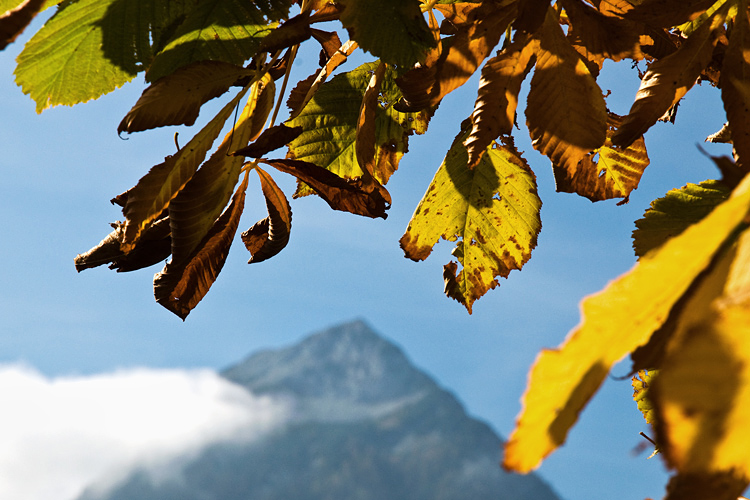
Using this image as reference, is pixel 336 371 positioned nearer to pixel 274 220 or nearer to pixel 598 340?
pixel 274 220

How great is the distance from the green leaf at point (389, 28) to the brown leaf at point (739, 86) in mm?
261

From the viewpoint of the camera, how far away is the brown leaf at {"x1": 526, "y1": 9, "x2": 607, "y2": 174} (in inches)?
23.2

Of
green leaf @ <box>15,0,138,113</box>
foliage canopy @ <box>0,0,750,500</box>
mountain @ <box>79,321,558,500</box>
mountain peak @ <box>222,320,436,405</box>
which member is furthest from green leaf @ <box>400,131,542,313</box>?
mountain peak @ <box>222,320,436,405</box>

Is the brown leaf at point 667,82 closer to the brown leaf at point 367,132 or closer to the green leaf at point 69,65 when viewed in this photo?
the brown leaf at point 367,132

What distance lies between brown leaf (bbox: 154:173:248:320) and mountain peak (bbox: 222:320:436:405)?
52548 millimetres

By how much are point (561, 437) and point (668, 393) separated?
0.18ft

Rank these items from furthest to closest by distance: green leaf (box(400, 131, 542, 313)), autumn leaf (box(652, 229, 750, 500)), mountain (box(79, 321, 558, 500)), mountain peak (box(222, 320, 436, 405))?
mountain peak (box(222, 320, 436, 405))
mountain (box(79, 321, 558, 500))
green leaf (box(400, 131, 542, 313))
autumn leaf (box(652, 229, 750, 500))

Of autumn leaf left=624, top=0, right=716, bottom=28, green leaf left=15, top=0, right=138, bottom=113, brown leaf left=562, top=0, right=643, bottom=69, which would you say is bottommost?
autumn leaf left=624, top=0, right=716, bottom=28

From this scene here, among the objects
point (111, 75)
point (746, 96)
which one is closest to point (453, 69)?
point (746, 96)

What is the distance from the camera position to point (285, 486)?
46062mm

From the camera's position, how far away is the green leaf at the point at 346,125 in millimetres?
797

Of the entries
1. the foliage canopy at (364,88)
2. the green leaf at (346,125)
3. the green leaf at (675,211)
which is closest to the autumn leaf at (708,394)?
the foliage canopy at (364,88)

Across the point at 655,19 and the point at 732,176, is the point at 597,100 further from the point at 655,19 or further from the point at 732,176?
the point at 732,176

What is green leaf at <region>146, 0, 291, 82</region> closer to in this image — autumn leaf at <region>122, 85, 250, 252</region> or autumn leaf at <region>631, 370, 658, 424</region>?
autumn leaf at <region>122, 85, 250, 252</region>
